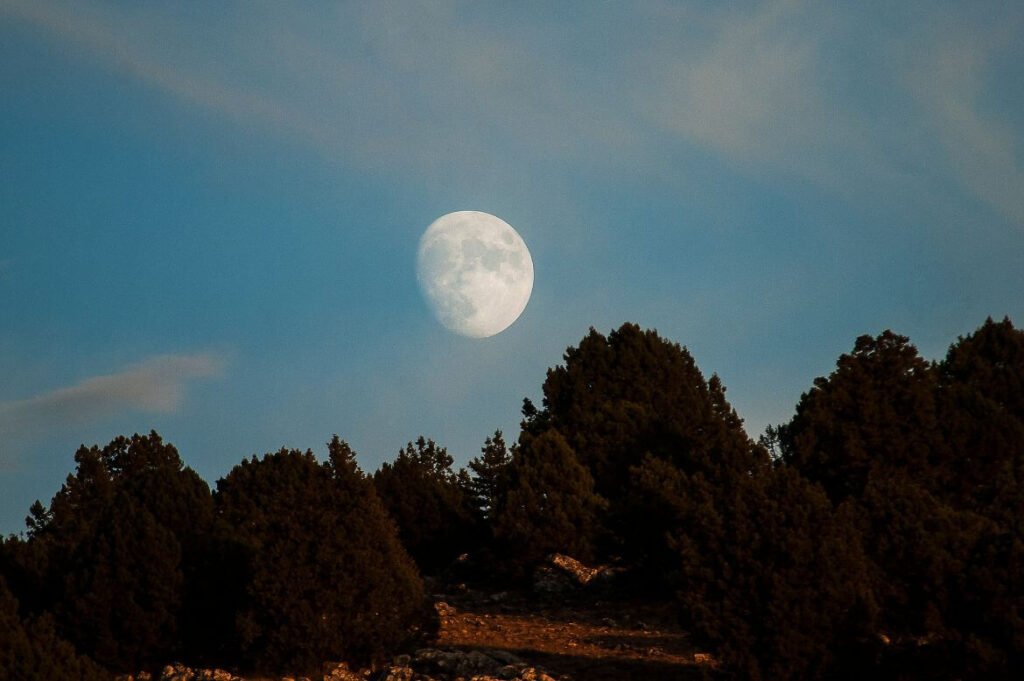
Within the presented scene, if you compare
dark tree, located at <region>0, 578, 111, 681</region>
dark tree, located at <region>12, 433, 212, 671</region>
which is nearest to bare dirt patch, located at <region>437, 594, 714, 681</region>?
dark tree, located at <region>12, 433, 212, 671</region>

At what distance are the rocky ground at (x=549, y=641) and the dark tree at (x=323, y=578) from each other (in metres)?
0.79

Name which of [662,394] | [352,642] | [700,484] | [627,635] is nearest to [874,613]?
[700,484]

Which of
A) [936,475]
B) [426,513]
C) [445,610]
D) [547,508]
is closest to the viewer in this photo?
[445,610]

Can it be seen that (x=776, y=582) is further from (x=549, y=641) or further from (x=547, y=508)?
(x=547, y=508)

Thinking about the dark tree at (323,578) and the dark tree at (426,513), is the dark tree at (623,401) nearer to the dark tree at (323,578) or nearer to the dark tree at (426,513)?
the dark tree at (426,513)

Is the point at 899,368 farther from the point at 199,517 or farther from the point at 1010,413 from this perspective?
the point at 199,517

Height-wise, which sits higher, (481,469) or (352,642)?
(481,469)

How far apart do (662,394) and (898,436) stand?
54.1 feet

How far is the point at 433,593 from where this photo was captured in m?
40.1

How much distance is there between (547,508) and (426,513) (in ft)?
30.8

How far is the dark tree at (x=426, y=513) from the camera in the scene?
155 feet

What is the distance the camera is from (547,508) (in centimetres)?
4053

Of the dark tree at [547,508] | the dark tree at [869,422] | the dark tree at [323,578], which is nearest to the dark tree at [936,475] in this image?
the dark tree at [869,422]

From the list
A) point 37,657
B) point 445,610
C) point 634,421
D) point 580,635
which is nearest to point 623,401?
point 634,421
